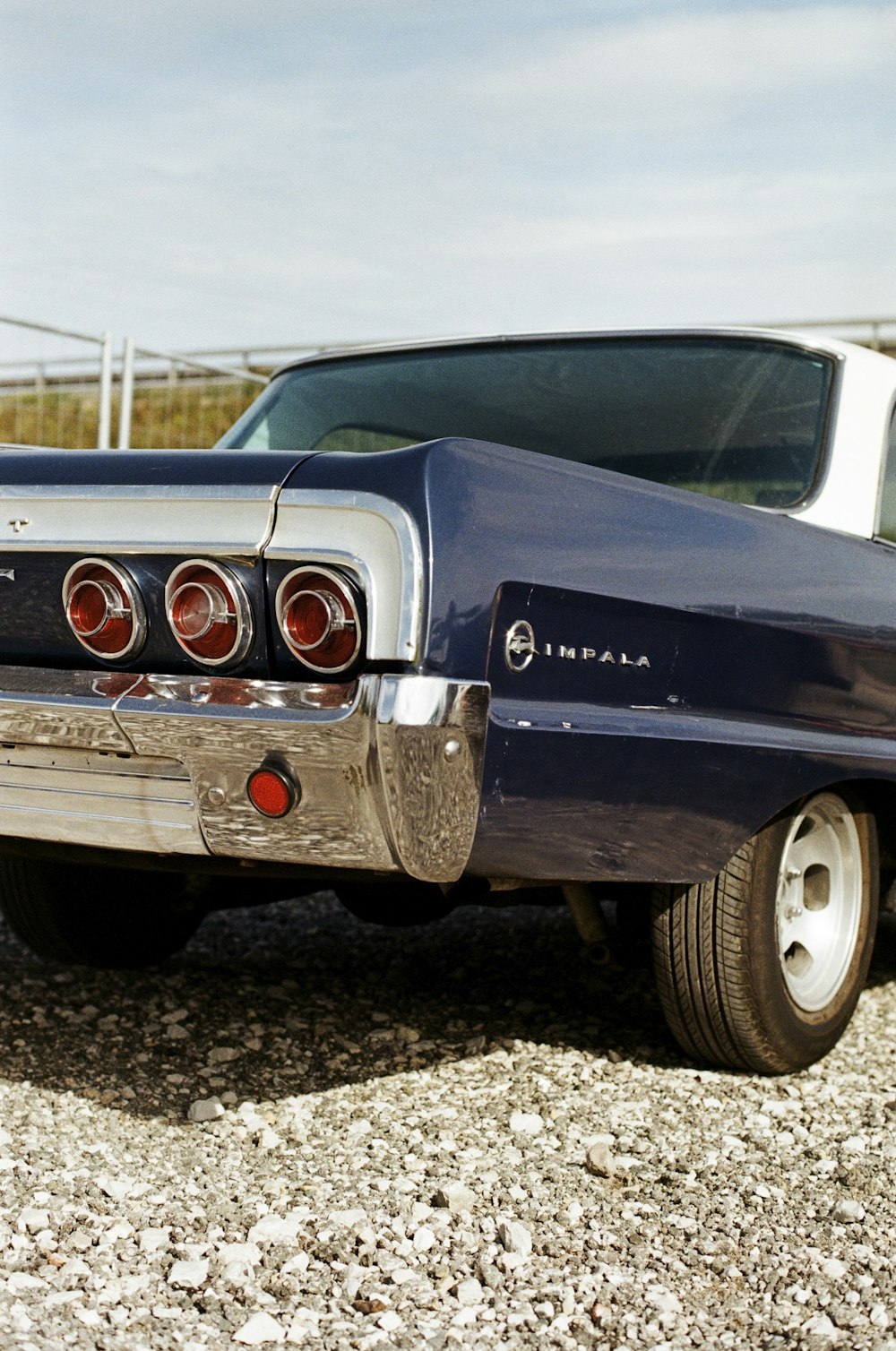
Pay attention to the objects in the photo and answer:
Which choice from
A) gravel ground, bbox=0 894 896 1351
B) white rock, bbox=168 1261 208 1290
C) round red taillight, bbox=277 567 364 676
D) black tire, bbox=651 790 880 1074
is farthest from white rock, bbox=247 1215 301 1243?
black tire, bbox=651 790 880 1074

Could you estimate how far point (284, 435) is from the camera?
4070 millimetres

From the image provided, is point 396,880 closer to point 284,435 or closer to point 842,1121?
point 842,1121

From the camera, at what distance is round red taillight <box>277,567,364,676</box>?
2.41 metres

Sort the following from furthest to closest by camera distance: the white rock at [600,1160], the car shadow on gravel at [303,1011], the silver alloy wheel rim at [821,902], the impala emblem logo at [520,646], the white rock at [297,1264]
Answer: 1. the silver alloy wheel rim at [821,902]
2. the car shadow on gravel at [303,1011]
3. the white rock at [600,1160]
4. the impala emblem logo at [520,646]
5. the white rock at [297,1264]

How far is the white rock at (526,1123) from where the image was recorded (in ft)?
9.91

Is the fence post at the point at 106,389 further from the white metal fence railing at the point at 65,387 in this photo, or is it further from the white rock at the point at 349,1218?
the white rock at the point at 349,1218

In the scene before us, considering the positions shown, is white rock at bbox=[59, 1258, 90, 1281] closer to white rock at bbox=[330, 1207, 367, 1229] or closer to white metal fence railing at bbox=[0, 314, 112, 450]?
white rock at bbox=[330, 1207, 367, 1229]

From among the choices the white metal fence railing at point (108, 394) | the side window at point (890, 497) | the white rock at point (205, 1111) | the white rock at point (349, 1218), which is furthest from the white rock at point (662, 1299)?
the white metal fence railing at point (108, 394)

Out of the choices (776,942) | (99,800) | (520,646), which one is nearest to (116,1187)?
(99,800)

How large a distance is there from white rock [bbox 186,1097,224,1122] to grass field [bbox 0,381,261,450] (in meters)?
6.99

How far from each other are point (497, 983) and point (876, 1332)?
6.39 ft

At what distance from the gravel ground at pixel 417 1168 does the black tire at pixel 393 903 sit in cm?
28

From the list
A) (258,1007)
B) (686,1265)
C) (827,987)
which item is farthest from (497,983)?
(686,1265)

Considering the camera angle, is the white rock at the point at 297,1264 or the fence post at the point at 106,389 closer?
the white rock at the point at 297,1264
